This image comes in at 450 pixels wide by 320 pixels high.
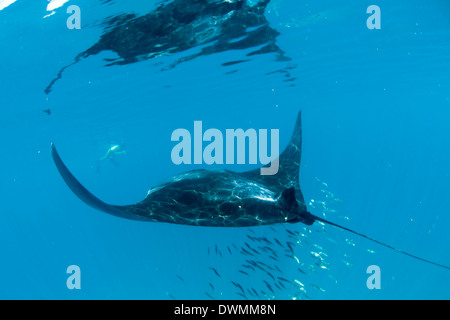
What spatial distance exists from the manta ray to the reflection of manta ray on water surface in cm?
679

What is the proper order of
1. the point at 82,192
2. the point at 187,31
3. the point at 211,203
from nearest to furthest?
1. the point at 82,192
2. the point at 211,203
3. the point at 187,31

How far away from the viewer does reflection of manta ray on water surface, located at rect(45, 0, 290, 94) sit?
11.3 meters

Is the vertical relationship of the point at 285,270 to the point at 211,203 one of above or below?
below

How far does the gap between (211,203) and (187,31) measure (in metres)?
9.06

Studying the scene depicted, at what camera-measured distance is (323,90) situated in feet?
103

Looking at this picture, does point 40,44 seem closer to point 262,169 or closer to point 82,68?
point 82,68

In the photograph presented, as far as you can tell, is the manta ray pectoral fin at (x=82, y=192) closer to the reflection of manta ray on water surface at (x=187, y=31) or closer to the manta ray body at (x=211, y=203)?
the manta ray body at (x=211, y=203)

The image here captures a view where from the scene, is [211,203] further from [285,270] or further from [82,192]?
[285,270]

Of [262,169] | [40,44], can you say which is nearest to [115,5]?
[40,44]
